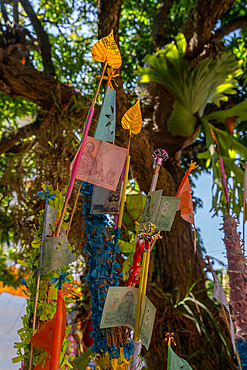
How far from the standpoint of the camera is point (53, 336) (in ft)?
0.97

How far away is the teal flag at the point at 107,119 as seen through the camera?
0.44m

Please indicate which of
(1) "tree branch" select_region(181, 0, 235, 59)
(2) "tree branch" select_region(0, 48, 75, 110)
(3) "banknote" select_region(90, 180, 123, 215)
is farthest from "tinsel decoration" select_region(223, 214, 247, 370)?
(1) "tree branch" select_region(181, 0, 235, 59)

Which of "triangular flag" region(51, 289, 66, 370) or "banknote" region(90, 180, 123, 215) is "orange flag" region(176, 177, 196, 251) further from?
"triangular flag" region(51, 289, 66, 370)

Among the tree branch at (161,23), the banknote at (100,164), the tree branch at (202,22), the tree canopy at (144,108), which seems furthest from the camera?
the tree branch at (161,23)

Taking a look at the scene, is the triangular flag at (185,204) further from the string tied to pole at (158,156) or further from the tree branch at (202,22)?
the tree branch at (202,22)

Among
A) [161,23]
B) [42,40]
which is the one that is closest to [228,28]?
[161,23]

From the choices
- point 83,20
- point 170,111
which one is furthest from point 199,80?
point 83,20

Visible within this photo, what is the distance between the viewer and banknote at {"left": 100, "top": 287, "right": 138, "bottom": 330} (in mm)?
390

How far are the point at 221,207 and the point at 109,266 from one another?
123cm

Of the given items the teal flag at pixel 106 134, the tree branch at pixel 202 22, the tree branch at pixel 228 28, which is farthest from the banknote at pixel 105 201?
the tree branch at pixel 228 28

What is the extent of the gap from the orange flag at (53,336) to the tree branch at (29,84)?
3.38ft

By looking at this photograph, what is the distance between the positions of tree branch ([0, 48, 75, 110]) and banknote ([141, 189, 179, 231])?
90 centimetres

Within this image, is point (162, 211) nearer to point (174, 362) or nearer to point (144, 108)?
point (174, 362)

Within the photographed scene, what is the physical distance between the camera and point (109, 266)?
45 centimetres
